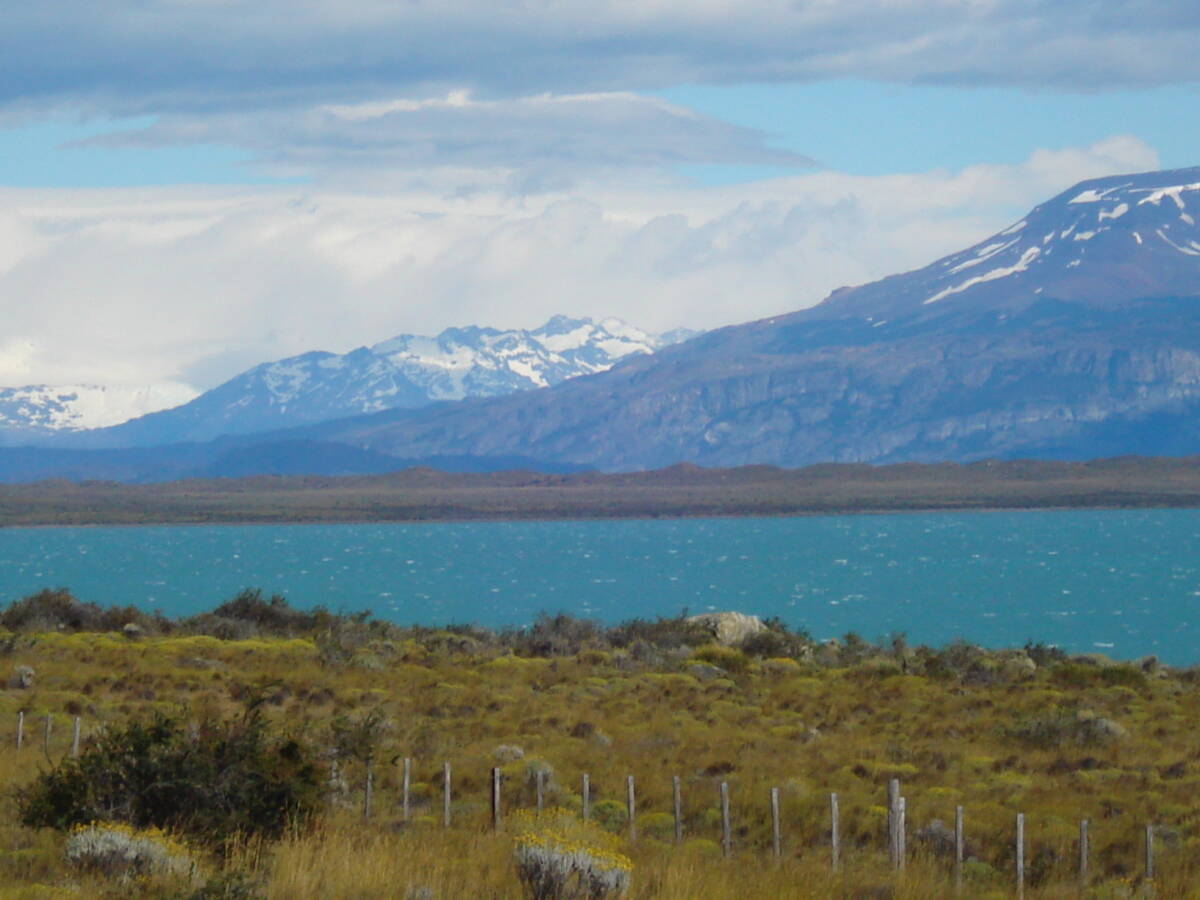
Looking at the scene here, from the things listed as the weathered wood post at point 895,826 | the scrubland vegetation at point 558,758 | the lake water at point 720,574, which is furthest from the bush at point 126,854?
the lake water at point 720,574

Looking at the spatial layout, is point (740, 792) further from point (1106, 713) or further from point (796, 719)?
point (1106, 713)

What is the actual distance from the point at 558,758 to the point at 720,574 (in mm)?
78101

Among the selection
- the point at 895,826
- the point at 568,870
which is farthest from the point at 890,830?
the point at 568,870

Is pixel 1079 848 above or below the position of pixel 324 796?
below

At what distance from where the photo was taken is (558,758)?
20062mm

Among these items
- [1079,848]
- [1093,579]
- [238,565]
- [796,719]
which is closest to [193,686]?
[796,719]

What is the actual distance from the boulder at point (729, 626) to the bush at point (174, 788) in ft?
83.7

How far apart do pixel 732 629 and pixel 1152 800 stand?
71.2 ft

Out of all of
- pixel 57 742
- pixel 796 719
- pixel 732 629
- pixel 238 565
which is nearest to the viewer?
pixel 57 742

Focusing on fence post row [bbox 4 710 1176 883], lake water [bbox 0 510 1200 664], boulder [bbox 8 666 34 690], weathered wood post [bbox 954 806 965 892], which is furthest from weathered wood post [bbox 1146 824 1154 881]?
lake water [bbox 0 510 1200 664]

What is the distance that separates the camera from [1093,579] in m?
91.0

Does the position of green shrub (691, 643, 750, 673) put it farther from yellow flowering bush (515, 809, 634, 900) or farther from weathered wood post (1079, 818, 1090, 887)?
yellow flowering bush (515, 809, 634, 900)

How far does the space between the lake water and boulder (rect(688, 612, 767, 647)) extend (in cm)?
1565

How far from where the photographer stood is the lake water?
219 feet
